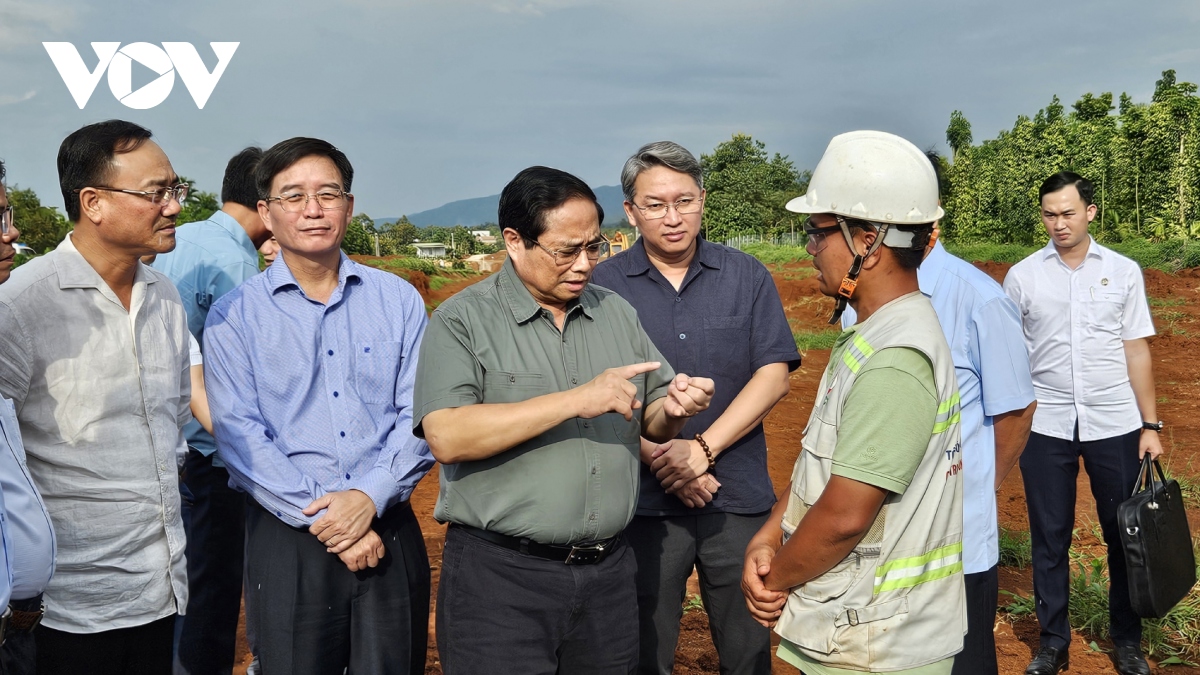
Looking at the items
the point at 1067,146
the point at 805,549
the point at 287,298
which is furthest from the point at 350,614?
the point at 1067,146

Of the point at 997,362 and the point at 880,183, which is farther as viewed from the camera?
the point at 997,362

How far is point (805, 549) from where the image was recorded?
83.9 inches

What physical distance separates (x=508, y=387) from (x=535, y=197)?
1.72ft

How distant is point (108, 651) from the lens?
2598 millimetres

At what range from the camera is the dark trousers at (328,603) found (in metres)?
2.81

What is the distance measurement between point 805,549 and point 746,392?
4.03ft

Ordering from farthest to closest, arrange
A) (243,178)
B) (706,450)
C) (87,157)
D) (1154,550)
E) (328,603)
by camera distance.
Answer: (243,178)
(1154,550)
(706,450)
(328,603)
(87,157)

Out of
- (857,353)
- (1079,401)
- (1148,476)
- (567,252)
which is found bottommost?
(1148,476)

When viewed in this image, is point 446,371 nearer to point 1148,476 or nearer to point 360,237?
point 1148,476

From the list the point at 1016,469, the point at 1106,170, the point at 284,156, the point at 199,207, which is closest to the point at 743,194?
the point at 1106,170

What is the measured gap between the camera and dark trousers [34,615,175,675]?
2521 mm

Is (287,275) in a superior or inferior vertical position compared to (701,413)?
superior

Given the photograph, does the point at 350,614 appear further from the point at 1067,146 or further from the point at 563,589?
the point at 1067,146

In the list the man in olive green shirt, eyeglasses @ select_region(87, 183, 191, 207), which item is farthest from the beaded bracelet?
eyeglasses @ select_region(87, 183, 191, 207)
